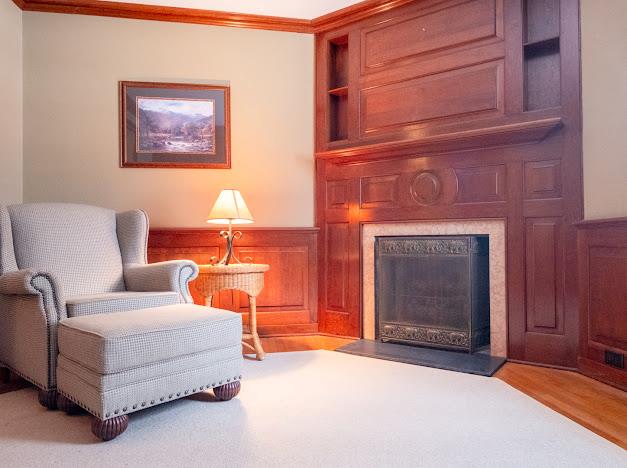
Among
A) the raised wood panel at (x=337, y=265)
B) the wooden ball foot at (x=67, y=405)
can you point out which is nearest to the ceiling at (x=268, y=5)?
the raised wood panel at (x=337, y=265)

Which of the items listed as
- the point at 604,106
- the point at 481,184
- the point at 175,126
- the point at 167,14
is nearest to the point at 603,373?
the point at 481,184

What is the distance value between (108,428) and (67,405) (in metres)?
0.43

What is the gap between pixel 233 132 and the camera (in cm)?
386

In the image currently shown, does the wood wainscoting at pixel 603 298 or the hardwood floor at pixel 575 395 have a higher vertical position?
the wood wainscoting at pixel 603 298

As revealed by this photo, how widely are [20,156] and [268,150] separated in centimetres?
199

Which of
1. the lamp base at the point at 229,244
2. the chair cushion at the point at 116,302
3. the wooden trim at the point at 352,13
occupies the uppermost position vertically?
→ the wooden trim at the point at 352,13

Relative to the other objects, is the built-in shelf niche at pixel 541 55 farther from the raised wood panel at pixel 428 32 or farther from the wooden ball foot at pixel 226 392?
the wooden ball foot at pixel 226 392

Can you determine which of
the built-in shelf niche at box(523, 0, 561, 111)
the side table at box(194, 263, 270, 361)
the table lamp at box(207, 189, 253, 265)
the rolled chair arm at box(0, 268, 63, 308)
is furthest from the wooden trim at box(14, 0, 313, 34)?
the rolled chair arm at box(0, 268, 63, 308)

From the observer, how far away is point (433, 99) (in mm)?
3350

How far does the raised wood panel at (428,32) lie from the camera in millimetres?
3170

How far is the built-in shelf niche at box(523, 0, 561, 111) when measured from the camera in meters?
3.04

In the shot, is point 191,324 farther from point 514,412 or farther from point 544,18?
point 544,18

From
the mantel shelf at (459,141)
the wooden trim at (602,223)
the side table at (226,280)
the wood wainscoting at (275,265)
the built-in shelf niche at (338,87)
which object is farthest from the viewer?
the built-in shelf niche at (338,87)

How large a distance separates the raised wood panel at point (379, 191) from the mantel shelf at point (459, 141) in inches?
7.2
